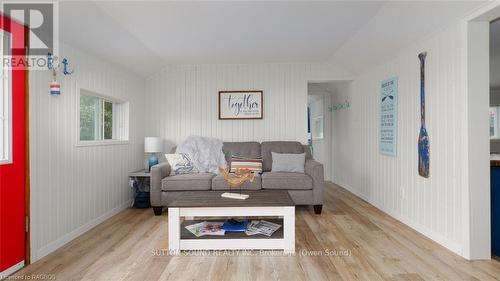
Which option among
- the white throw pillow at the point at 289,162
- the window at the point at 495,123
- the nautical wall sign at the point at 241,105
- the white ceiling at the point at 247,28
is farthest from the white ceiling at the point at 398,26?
the window at the point at 495,123

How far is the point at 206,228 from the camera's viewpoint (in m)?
2.58

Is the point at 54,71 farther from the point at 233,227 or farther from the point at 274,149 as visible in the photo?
the point at 274,149

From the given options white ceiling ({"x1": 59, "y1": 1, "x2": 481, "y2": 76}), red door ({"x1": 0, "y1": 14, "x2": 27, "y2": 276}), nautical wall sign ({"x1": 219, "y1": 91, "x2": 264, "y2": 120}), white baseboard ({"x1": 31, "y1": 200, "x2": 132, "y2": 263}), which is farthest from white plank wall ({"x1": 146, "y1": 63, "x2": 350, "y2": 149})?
red door ({"x1": 0, "y1": 14, "x2": 27, "y2": 276})

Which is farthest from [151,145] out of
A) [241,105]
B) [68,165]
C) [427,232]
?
[427,232]

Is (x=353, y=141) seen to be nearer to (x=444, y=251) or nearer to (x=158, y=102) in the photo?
(x=444, y=251)

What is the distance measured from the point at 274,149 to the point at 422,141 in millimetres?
2038

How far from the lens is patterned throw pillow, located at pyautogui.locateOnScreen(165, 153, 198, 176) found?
12.6ft

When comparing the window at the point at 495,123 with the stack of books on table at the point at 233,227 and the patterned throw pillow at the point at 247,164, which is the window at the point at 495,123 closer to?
the patterned throw pillow at the point at 247,164

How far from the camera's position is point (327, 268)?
2.09m

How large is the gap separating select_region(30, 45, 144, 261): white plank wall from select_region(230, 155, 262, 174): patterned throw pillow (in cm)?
160

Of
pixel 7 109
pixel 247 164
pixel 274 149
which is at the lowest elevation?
pixel 247 164

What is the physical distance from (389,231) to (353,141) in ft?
7.05

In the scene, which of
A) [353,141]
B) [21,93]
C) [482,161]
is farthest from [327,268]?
[353,141]

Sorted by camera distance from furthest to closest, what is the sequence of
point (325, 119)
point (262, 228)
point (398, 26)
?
1. point (325, 119)
2. point (398, 26)
3. point (262, 228)
